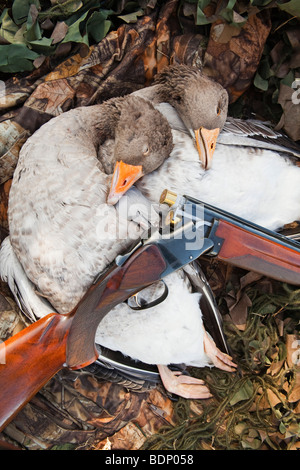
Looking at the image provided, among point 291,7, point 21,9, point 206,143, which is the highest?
point 21,9

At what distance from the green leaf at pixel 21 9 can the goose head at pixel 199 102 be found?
Answer: 0.54 meters

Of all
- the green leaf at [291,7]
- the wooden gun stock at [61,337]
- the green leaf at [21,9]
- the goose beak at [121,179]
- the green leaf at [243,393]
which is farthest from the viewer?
the green leaf at [243,393]

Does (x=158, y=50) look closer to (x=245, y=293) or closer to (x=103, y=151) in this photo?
(x=103, y=151)

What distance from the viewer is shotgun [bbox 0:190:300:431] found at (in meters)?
1.14

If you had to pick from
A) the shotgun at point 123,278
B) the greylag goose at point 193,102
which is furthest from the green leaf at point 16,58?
the shotgun at point 123,278

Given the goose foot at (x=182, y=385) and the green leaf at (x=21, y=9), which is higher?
the green leaf at (x=21, y=9)

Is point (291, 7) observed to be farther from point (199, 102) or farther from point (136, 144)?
point (136, 144)

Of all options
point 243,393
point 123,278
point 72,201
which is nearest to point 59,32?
point 72,201

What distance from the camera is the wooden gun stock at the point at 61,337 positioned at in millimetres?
1130

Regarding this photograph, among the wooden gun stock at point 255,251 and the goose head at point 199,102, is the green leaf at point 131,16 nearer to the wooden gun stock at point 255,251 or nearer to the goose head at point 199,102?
the goose head at point 199,102

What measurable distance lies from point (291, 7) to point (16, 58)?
100cm

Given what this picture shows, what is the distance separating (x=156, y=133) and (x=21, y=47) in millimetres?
616

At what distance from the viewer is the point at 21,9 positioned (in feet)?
4.89

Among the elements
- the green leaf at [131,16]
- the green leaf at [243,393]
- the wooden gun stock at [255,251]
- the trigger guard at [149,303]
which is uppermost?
the green leaf at [131,16]
